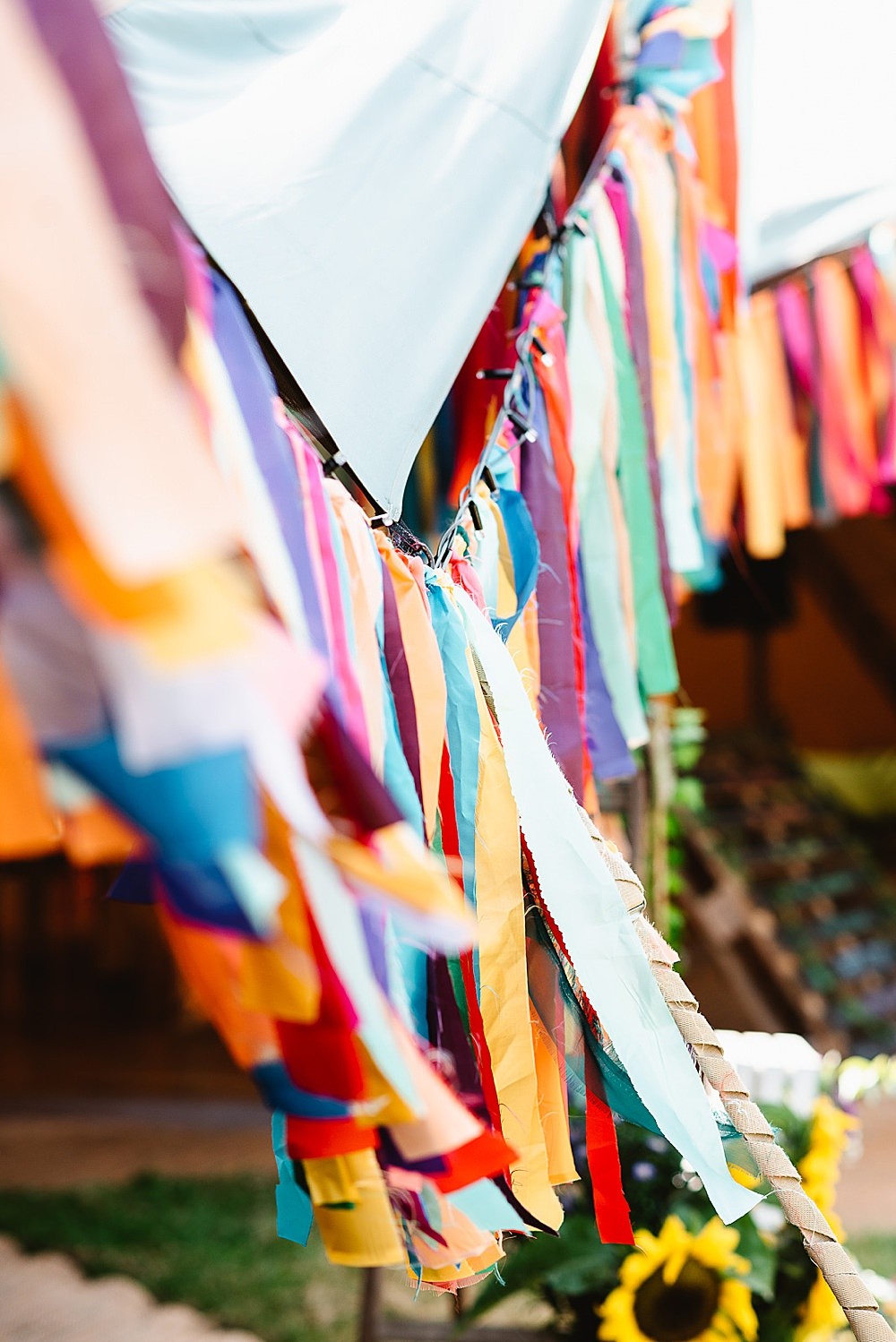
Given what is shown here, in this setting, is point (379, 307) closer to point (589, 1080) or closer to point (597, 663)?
point (597, 663)

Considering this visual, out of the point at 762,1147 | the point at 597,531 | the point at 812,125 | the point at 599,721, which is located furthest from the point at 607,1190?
the point at 812,125

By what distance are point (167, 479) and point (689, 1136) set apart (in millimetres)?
784

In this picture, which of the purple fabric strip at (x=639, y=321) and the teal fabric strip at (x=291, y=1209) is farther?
the purple fabric strip at (x=639, y=321)

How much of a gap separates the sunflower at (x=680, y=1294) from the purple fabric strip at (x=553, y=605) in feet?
2.32

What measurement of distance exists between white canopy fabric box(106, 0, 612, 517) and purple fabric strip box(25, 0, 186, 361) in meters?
0.45

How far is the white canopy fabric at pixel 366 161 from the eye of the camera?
3.48 ft

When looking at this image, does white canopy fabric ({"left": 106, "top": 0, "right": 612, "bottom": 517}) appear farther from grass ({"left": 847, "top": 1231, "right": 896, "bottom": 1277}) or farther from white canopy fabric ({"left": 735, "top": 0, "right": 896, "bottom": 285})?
grass ({"left": 847, "top": 1231, "right": 896, "bottom": 1277})

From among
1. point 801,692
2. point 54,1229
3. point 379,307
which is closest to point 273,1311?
point 54,1229

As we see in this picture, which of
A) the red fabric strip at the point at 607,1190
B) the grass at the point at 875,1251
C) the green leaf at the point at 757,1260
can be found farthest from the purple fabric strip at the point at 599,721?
the grass at the point at 875,1251

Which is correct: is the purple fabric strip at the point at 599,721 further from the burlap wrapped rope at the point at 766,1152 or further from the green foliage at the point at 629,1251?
the green foliage at the point at 629,1251

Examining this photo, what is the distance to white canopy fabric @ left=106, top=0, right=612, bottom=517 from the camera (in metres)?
1.06

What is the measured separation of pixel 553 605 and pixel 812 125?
1698 mm

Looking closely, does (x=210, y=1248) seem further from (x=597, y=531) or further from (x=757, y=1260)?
(x=597, y=531)

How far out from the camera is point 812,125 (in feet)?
8.16
